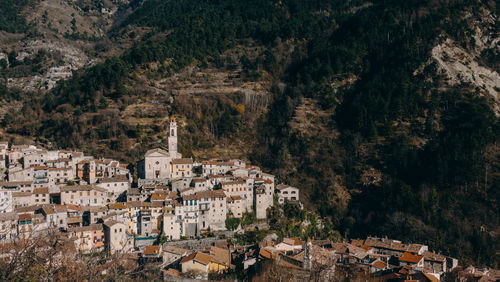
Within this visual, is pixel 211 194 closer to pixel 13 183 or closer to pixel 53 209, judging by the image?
pixel 53 209

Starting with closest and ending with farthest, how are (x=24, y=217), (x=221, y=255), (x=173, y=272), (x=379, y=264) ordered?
(x=173, y=272) < (x=379, y=264) < (x=24, y=217) < (x=221, y=255)

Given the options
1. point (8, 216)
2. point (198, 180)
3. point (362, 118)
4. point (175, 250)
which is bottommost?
point (175, 250)

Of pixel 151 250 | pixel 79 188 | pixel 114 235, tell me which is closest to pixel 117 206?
pixel 114 235

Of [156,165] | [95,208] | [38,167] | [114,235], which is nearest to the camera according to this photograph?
[114,235]

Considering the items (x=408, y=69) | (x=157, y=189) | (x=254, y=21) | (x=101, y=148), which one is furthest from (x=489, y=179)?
(x=254, y=21)

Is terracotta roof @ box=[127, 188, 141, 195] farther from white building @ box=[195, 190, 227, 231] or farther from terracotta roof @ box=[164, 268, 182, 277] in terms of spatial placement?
terracotta roof @ box=[164, 268, 182, 277]

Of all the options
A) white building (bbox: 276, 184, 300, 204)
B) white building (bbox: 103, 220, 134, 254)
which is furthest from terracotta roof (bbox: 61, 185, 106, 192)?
white building (bbox: 276, 184, 300, 204)

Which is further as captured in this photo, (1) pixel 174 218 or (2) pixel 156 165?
(2) pixel 156 165
